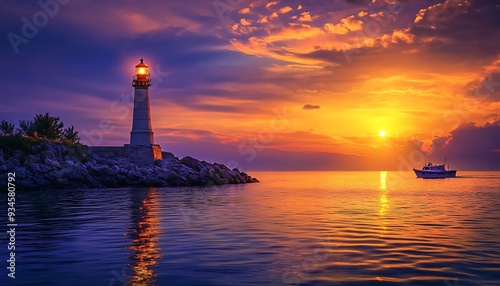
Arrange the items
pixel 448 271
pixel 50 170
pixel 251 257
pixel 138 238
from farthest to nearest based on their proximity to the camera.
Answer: pixel 50 170, pixel 138 238, pixel 251 257, pixel 448 271

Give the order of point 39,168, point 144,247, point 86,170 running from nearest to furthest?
point 144,247 < point 39,168 < point 86,170

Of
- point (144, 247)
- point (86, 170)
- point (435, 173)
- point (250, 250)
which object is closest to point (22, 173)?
point (86, 170)

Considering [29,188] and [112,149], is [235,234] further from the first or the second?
[112,149]

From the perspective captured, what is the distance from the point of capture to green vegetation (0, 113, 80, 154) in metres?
53.5

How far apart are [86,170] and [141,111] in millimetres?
13477

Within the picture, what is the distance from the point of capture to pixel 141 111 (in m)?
66.2

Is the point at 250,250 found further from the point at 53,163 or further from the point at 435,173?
the point at 435,173

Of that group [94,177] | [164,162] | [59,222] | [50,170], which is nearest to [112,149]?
[164,162]

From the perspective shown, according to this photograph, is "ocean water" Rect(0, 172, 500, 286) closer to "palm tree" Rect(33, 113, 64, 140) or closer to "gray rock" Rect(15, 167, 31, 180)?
"gray rock" Rect(15, 167, 31, 180)

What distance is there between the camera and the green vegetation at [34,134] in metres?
53.5

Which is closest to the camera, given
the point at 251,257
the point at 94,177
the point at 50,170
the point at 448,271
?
the point at 448,271

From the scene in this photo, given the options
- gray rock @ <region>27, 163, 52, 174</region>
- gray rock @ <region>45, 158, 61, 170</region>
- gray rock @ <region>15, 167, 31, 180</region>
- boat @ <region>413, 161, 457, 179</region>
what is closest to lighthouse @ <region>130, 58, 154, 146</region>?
gray rock @ <region>45, 158, 61, 170</region>

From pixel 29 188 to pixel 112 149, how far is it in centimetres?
2167

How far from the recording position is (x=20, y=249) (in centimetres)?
1532
